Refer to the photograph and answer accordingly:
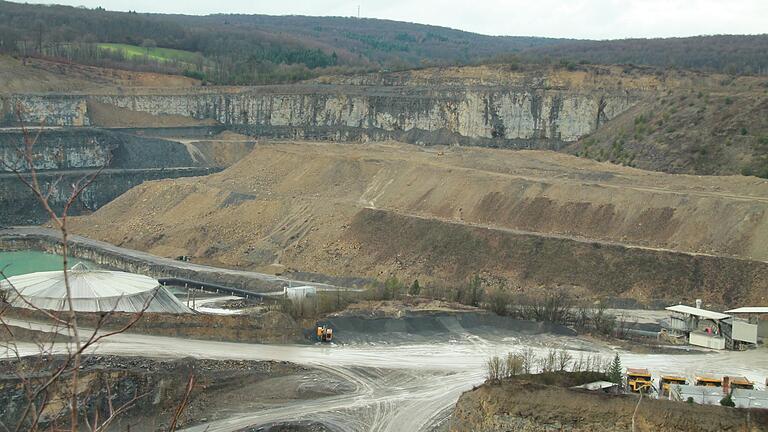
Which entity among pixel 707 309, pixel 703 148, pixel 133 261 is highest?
pixel 703 148

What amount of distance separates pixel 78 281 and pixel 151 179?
49647mm

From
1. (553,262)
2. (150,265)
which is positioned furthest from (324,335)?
(150,265)

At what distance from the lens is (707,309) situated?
50625mm

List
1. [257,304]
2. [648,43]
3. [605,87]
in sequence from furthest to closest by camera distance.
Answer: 1. [648,43]
2. [605,87]
3. [257,304]

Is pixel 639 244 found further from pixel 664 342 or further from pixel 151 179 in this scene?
pixel 151 179

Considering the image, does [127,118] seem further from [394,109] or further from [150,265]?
[150,265]

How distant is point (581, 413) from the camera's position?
26812mm

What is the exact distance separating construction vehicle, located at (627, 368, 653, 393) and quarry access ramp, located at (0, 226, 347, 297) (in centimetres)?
2976

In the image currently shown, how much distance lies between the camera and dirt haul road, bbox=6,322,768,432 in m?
33.5

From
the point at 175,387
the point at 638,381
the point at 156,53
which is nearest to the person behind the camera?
the point at 638,381

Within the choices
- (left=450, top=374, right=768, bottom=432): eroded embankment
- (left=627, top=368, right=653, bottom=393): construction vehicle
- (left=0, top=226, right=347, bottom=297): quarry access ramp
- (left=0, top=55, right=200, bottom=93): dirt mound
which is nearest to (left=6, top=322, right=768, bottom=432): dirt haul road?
(left=450, top=374, right=768, bottom=432): eroded embankment

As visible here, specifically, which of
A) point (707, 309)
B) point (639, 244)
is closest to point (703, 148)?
point (639, 244)

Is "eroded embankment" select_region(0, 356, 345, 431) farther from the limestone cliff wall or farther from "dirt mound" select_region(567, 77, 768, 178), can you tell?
the limestone cliff wall

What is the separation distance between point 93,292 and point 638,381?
25031mm
